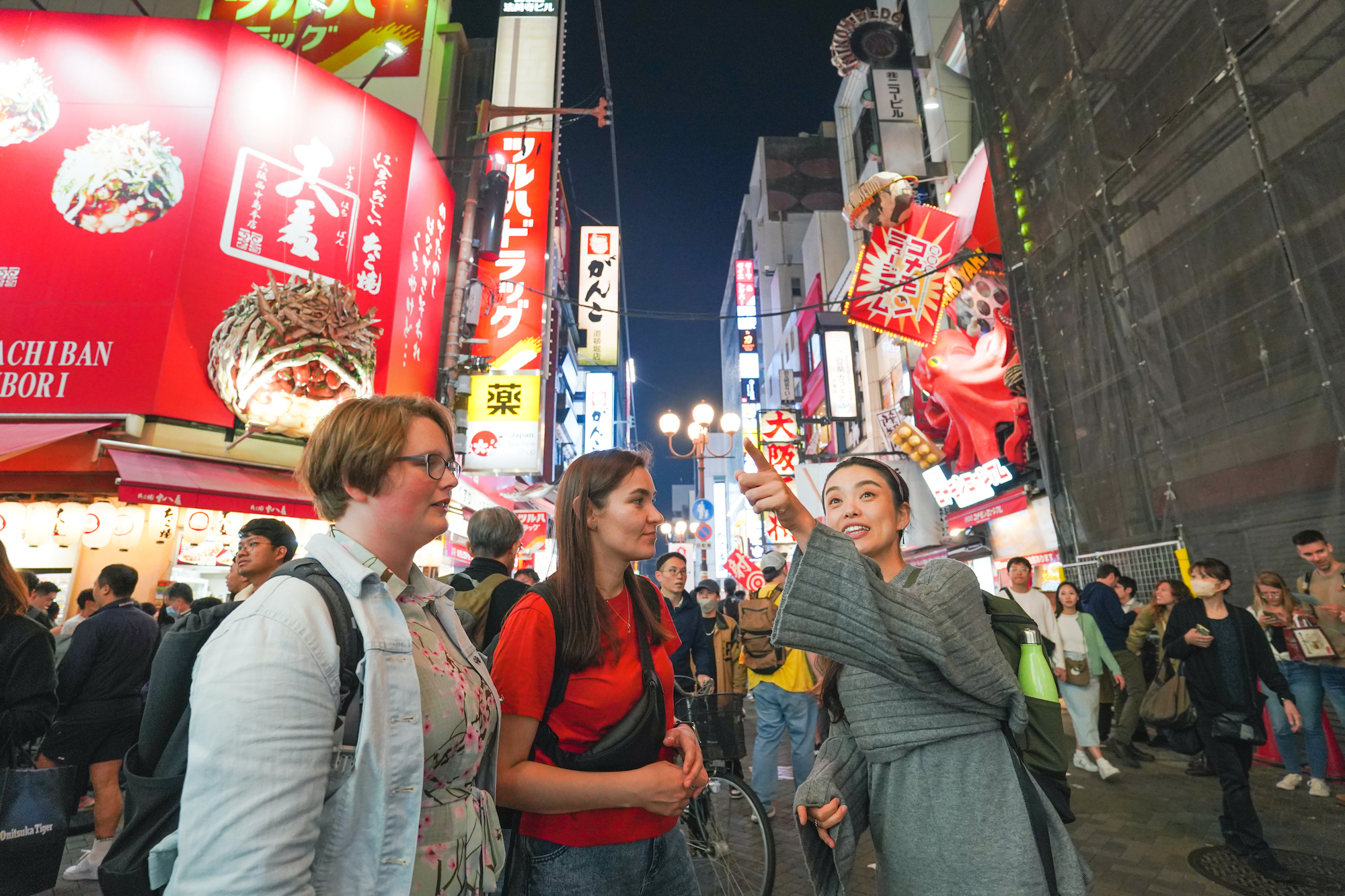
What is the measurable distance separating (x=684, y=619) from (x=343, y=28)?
15319mm

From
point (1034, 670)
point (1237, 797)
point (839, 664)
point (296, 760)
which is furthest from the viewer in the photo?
point (1237, 797)

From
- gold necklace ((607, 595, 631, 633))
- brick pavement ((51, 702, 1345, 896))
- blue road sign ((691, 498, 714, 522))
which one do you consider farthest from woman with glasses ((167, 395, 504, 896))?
blue road sign ((691, 498, 714, 522))

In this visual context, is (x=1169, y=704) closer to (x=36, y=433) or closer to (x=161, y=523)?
(x=161, y=523)

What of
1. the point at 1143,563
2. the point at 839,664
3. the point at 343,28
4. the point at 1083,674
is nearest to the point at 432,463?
the point at 839,664

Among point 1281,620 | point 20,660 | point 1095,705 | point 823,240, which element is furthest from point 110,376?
point 823,240

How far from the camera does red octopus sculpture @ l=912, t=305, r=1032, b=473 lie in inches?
531

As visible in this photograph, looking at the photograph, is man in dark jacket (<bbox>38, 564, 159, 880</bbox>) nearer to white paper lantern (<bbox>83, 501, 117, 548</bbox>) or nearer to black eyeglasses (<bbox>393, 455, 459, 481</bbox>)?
black eyeglasses (<bbox>393, 455, 459, 481</bbox>)

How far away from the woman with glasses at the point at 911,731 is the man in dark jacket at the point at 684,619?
478cm

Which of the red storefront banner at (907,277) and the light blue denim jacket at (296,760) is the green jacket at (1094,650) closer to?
the light blue denim jacket at (296,760)

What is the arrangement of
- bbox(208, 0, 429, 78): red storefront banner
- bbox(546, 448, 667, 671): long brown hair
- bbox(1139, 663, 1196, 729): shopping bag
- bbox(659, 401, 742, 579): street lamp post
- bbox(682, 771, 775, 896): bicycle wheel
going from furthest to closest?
bbox(208, 0, 429, 78): red storefront banner, bbox(659, 401, 742, 579): street lamp post, bbox(1139, 663, 1196, 729): shopping bag, bbox(682, 771, 775, 896): bicycle wheel, bbox(546, 448, 667, 671): long brown hair

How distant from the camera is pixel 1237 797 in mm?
4621

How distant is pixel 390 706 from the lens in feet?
4.66

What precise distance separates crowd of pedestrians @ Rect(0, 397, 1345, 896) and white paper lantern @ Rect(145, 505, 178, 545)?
7.37m

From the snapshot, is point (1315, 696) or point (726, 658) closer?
point (1315, 696)
